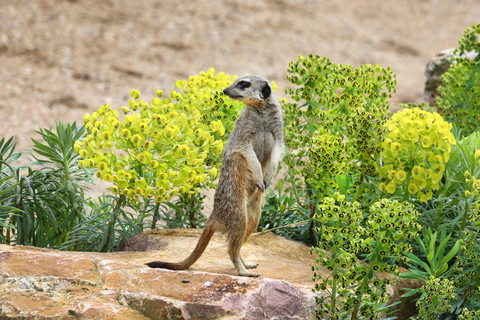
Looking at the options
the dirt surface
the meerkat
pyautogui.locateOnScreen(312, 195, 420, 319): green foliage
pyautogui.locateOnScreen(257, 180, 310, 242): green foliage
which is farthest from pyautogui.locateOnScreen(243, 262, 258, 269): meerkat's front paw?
the dirt surface

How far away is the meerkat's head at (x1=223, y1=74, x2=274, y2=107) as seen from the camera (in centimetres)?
348

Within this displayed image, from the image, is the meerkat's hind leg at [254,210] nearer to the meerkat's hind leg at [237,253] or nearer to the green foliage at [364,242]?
the meerkat's hind leg at [237,253]

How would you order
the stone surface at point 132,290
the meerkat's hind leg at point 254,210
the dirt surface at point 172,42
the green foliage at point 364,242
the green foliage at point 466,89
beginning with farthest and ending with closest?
the dirt surface at point 172,42, the green foliage at point 466,89, the meerkat's hind leg at point 254,210, the stone surface at point 132,290, the green foliage at point 364,242

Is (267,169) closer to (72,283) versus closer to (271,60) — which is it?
(72,283)

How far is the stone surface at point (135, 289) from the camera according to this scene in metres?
3.02

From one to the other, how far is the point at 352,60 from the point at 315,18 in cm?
244

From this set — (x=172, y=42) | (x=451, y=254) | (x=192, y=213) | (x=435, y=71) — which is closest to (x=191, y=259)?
(x=192, y=213)

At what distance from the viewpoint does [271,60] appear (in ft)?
44.4

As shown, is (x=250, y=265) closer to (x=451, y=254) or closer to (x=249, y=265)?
(x=249, y=265)

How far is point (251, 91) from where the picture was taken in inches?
140

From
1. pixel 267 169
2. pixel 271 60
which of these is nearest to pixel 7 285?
pixel 267 169

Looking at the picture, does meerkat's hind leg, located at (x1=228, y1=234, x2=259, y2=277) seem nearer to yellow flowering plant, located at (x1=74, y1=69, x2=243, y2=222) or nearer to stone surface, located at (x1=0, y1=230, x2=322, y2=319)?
stone surface, located at (x1=0, y1=230, x2=322, y2=319)

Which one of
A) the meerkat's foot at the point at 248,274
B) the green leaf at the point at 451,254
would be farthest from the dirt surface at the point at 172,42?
the green leaf at the point at 451,254

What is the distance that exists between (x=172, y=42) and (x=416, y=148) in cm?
1056
